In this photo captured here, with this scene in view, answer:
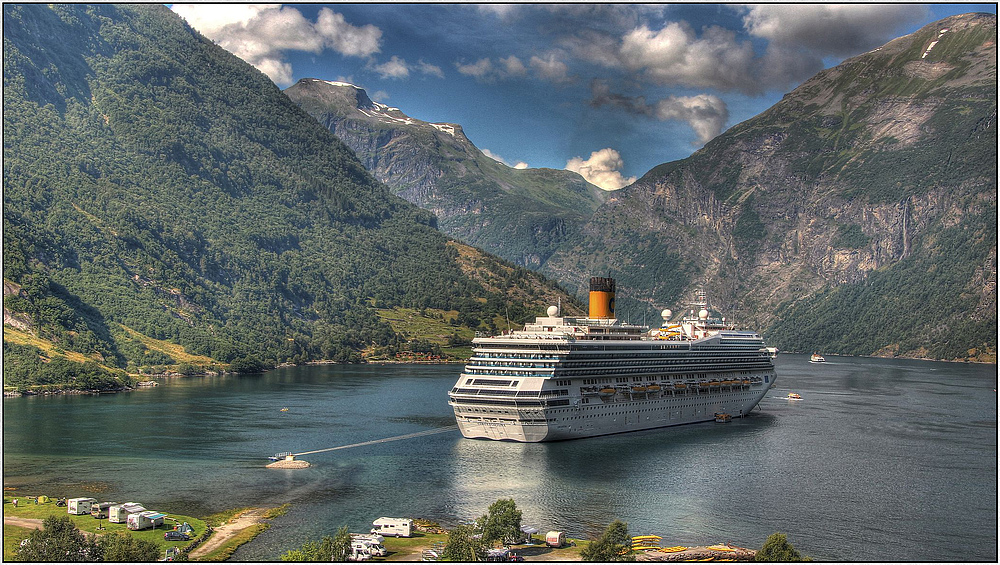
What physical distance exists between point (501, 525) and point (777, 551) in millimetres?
19738

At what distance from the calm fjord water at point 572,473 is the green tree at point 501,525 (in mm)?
5658

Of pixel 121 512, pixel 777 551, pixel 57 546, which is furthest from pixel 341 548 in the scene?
pixel 777 551

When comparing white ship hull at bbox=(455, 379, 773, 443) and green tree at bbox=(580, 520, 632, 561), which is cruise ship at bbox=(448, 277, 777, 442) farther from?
green tree at bbox=(580, 520, 632, 561)

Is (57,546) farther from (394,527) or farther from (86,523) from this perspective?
(394,527)

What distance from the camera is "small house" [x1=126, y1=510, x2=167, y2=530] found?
239ft

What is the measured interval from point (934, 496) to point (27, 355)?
524 feet

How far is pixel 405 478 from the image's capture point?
9356cm

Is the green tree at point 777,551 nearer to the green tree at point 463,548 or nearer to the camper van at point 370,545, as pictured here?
the green tree at point 463,548

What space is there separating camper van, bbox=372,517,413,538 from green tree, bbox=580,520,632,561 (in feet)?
45.3

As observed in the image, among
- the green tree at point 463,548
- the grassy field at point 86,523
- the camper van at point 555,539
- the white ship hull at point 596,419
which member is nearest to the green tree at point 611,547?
the camper van at point 555,539

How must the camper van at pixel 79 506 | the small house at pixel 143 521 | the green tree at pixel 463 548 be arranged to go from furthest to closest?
the camper van at pixel 79 506 < the small house at pixel 143 521 < the green tree at pixel 463 548

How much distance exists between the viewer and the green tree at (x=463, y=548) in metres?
64.9

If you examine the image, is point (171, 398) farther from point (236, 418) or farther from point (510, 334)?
point (510, 334)

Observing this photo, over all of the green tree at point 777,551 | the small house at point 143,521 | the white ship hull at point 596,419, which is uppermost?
the white ship hull at point 596,419
